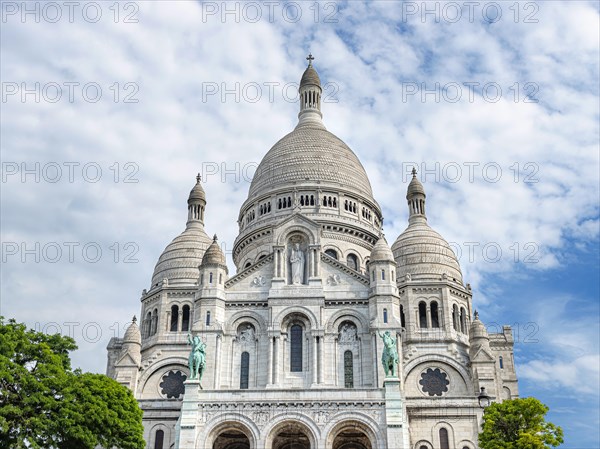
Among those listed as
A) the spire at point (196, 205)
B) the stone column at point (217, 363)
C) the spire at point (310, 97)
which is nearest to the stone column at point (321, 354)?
the stone column at point (217, 363)

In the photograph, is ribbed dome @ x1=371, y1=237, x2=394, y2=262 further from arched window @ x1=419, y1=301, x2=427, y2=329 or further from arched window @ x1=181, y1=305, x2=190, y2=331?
arched window @ x1=181, y1=305, x2=190, y2=331

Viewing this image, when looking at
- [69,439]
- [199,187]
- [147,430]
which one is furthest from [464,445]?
[199,187]

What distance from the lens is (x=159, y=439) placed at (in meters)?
52.3

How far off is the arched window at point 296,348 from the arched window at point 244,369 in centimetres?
275

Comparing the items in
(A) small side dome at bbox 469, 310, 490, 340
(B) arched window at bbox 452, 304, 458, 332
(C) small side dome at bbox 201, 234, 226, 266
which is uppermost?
(C) small side dome at bbox 201, 234, 226, 266

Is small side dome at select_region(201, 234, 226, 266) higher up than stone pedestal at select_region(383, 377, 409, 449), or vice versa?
small side dome at select_region(201, 234, 226, 266)

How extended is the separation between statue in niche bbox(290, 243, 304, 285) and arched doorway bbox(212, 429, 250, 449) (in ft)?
34.0

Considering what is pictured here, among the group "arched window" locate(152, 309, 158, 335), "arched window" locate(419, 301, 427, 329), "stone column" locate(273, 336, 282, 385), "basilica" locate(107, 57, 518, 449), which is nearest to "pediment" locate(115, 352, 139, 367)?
"basilica" locate(107, 57, 518, 449)

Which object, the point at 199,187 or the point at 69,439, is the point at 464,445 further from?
the point at 199,187

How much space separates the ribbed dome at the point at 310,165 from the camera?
211ft

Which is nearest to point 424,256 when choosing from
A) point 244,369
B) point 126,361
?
point 244,369

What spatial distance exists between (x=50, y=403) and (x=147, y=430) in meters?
18.1

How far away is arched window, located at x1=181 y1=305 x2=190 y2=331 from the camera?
5922 centimetres

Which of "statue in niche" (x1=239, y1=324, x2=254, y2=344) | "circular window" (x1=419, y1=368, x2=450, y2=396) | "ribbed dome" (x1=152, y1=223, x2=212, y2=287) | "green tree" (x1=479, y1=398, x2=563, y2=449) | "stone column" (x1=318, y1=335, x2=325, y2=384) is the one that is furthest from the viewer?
"ribbed dome" (x1=152, y1=223, x2=212, y2=287)
